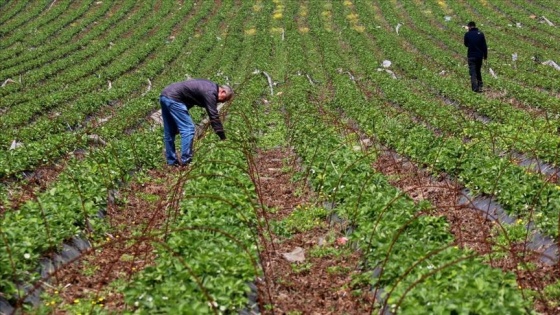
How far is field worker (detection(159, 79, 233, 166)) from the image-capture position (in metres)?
11.3

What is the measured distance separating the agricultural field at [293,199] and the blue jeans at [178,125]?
1.53 feet

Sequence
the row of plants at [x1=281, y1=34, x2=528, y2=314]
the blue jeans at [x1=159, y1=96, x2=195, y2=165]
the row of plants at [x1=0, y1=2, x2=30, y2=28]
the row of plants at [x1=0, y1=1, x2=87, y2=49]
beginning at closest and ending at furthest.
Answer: the row of plants at [x1=281, y1=34, x2=528, y2=314] → the blue jeans at [x1=159, y1=96, x2=195, y2=165] → the row of plants at [x1=0, y1=1, x2=87, y2=49] → the row of plants at [x1=0, y1=2, x2=30, y2=28]

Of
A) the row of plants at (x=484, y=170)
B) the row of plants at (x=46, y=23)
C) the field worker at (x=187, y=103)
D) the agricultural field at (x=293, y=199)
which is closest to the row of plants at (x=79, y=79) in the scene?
the agricultural field at (x=293, y=199)

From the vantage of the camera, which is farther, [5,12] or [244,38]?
[5,12]

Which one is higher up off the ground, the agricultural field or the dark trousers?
the agricultural field

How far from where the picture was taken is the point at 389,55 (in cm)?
3244

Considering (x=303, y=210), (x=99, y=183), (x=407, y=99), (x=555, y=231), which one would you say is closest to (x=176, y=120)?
(x=99, y=183)

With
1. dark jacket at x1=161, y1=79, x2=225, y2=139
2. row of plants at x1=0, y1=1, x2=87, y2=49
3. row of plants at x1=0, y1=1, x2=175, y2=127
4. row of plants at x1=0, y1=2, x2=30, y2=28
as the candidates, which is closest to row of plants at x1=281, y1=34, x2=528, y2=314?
dark jacket at x1=161, y1=79, x2=225, y2=139

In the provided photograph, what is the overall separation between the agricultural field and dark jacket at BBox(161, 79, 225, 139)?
628mm

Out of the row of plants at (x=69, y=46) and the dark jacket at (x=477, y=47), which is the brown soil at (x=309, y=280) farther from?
the row of plants at (x=69, y=46)

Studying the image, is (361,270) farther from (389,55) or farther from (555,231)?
(389,55)

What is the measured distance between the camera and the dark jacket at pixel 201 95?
11312 mm

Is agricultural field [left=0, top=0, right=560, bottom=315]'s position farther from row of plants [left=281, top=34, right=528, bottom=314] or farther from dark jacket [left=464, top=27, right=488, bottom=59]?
dark jacket [left=464, top=27, right=488, bottom=59]

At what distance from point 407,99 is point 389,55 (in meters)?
13.6
